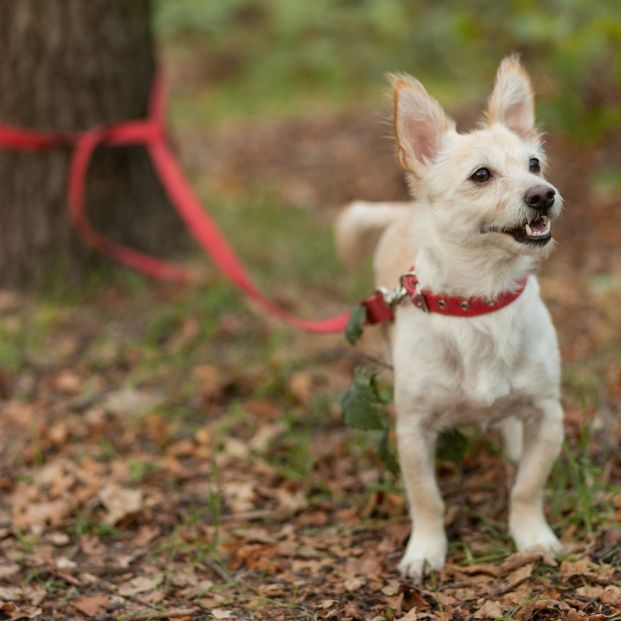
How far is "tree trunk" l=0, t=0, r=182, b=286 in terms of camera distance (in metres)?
5.36

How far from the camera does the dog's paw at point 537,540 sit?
319 cm

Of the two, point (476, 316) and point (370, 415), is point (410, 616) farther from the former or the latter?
point (476, 316)

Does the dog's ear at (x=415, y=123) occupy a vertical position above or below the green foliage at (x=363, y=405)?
above

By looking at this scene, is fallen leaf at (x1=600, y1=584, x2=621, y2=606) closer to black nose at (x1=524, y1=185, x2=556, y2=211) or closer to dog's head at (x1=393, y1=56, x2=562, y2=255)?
dog's head at (x1=393, y1=56, x2=562, y2=255)

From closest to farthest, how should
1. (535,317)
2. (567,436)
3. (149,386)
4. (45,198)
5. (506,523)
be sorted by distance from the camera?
(535,317) < (506,523) < (567,436) < (149,386) < (45,198)

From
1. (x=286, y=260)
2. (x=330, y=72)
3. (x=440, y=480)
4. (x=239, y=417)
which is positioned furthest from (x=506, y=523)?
(x=330, y=72)

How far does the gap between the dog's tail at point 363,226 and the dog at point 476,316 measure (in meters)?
1.03

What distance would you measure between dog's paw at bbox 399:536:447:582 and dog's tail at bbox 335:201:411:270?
1.62 metres

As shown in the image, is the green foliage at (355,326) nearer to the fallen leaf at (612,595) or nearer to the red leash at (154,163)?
the fallen leaf at (612,595)

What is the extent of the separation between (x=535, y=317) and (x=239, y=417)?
1773 mm

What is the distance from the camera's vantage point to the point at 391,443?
3.99 meters

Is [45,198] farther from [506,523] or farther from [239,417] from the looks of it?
[506,523]

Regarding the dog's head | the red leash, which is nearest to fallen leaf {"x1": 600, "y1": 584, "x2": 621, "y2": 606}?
the dog's head

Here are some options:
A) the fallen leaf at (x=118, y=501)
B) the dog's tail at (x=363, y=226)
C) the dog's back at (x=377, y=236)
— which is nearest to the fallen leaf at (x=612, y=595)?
the dog's back at (x=377, y=236)
